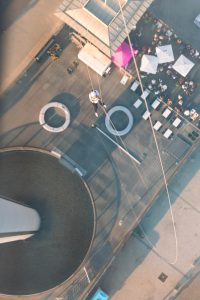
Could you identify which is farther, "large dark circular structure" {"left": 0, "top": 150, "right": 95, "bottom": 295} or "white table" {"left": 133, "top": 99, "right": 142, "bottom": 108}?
"white table" {"left": 133, "top": 99, "right": 142, "bottom": 108}

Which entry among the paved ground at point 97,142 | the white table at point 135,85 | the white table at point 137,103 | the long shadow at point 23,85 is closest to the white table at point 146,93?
the white table at point 137,103

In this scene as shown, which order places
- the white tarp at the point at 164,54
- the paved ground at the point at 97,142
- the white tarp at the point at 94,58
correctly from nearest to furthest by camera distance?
the white tarp at the point at 94,58 < the paved ground at the point at 97,142 < the white tarp at the point at 164,54

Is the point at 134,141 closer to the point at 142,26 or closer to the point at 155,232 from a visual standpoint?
the point at 155,232

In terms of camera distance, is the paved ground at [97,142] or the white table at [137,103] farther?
the white table at [137,103]

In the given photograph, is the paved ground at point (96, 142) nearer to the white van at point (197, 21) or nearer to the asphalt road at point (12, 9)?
the asphalt road at point (12, 9)

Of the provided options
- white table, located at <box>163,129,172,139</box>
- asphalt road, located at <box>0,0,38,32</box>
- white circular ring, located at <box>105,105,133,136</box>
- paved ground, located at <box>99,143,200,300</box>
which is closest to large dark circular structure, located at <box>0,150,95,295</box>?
paved ground, located at <box>99,143,200,300</box>

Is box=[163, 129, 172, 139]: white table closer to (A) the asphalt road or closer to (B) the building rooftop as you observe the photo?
(B) the building rooftop
